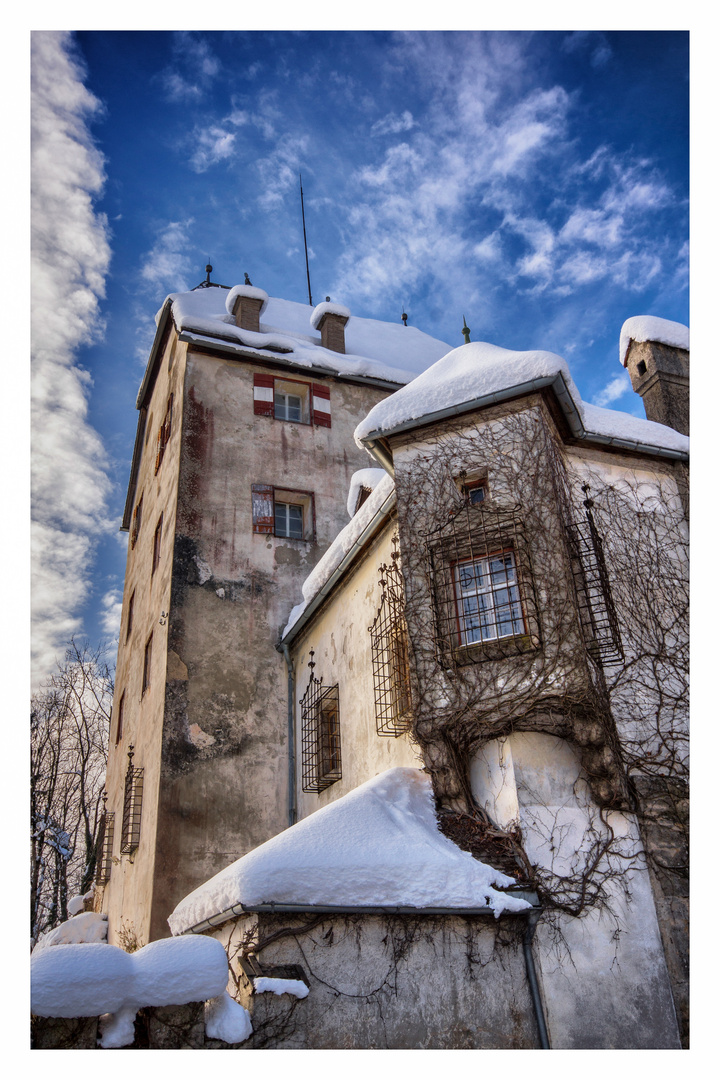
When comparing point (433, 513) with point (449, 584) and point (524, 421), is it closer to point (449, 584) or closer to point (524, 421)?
point (449, 584)

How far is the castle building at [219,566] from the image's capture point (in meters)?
12.1

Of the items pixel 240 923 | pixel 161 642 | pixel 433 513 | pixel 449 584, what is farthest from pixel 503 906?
pixel 161 642

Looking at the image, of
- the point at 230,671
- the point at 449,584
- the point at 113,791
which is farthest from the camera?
the point at 113,791

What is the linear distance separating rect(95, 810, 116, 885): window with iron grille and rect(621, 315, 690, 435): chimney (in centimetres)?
1180

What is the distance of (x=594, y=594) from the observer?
8.62 m

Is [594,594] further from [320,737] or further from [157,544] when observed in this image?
[157,544]

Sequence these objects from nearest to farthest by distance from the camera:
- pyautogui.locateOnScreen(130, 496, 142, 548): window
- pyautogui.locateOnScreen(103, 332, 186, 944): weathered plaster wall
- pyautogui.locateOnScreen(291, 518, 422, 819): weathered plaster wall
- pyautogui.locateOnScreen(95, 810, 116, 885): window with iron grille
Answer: pyautogui.locateOnScreen(291, 518, 422, 819): weathered plaster wall, pyautogui.locateOnScreen(103, 332, 186, 944): weathered plaster wall, pyautogui.locateOnScreen(95, 810, 116, 885): window with iron grille, pyautogui.locateOnScreen(130, 496, 142, 548): window

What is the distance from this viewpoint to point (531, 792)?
25.4 feet

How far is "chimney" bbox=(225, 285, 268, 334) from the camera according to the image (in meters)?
16.8

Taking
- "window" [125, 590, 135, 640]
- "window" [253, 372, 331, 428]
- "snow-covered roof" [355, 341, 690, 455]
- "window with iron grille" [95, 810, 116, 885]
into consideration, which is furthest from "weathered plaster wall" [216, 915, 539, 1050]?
Answer: "window" [125, 590, 135, 640]

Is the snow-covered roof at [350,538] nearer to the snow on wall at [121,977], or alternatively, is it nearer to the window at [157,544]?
the window at [157,544]


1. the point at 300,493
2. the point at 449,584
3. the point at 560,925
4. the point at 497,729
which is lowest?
the point at 560,925

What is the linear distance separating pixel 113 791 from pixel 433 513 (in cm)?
1049

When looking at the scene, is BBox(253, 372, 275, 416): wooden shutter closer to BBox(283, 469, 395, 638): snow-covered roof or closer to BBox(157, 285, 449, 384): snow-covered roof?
BBox(157, 285, 449, 384): snow-covered roof
